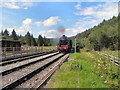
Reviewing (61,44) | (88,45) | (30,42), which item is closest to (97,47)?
(88,45)

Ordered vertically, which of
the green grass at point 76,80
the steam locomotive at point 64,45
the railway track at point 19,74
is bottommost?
the green grass at point 76,80

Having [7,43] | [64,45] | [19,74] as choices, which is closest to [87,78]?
[19,74]

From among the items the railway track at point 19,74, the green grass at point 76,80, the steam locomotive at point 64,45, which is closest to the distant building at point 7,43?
the steam locomotive at point 64,45

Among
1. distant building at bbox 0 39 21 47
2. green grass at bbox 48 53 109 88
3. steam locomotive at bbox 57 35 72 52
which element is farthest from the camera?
distant building at bbox 0 39 21 47

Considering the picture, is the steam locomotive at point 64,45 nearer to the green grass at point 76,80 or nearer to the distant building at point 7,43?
the green grass at point 76,80

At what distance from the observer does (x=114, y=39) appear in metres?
43.8

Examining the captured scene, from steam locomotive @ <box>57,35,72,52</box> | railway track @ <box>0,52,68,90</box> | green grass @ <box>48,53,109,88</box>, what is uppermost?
steam locomotive @ <box>57,35,72,52</box>

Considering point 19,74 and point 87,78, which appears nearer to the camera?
point 87,78

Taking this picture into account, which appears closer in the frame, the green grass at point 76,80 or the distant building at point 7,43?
the green grass at point 76,80

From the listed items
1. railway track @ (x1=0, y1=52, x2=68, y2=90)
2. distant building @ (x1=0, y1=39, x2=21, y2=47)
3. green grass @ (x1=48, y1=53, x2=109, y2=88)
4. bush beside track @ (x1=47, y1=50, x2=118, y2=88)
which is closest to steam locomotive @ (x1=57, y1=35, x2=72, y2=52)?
railway track @ (x1=0, y1=52, x2=68, y2=90)

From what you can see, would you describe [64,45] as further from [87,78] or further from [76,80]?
[76,80]

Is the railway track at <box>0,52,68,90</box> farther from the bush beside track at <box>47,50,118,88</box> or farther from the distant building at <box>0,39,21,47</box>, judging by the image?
the distant building at <box>0,39,21,47</box>

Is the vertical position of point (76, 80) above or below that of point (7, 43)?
below

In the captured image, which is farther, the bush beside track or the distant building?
the distant building
